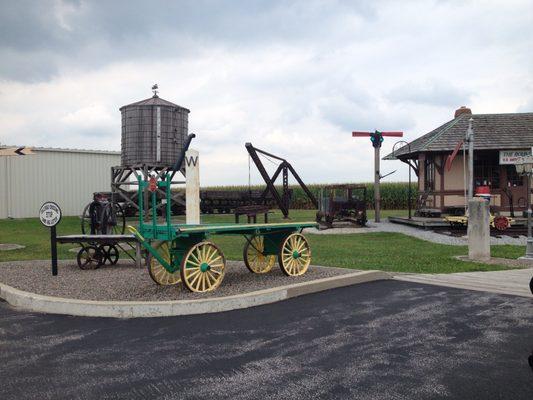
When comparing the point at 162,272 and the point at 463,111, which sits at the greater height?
the point at 463,111

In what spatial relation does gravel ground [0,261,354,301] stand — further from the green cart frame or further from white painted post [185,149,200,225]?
white painted post [185,149,200,225]

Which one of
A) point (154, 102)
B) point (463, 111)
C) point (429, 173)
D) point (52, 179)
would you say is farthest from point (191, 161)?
point (52, 179)

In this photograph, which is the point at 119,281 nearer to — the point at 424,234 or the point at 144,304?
the point at 144,304

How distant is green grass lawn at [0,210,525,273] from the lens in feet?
37.6

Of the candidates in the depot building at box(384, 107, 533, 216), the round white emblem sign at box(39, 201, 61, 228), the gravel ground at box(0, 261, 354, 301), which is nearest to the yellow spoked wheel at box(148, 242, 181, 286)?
the gravel ground at box(0, 261, 354, 301)

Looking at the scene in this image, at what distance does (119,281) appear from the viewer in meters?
9.38

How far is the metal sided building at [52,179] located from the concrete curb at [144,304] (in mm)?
27188

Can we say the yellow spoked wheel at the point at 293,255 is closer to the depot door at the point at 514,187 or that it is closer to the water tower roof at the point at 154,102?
the depot door at the point at 514,187

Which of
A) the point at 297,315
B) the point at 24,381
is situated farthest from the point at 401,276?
the point at 24,381

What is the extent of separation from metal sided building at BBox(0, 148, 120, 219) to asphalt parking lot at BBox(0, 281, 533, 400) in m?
28.1

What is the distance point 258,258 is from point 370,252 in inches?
188

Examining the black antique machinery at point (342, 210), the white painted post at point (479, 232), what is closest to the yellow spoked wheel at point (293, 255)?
the white painted post at point (479, 232)

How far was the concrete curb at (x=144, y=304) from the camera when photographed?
7061 mm

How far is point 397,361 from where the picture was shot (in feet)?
16.4
